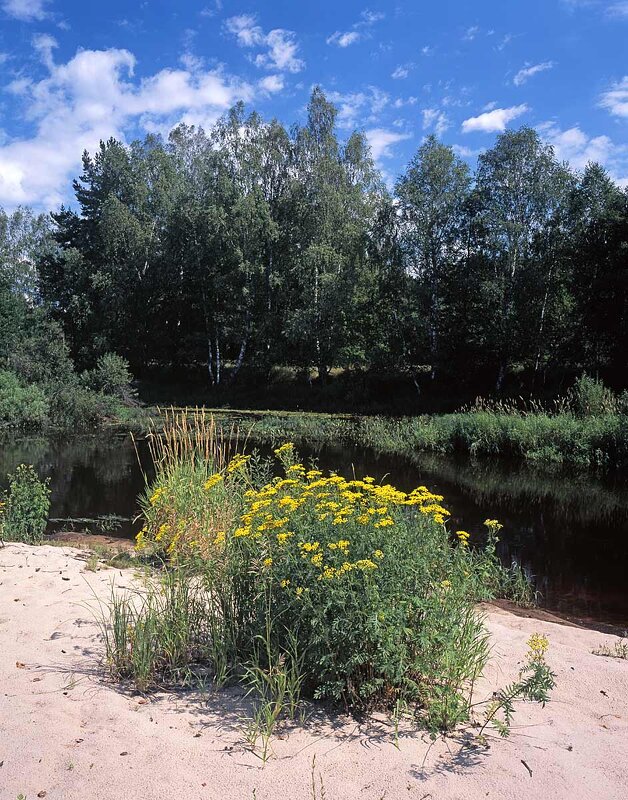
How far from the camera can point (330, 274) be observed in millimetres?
30516

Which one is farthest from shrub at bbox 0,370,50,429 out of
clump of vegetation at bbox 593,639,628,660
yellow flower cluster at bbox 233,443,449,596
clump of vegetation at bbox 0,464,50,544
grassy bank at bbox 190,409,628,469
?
clump of vegetation at bbox 593,639,628,660

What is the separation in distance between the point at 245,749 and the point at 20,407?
2194cm

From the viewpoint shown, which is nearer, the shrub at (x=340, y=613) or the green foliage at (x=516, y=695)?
the green foliage at (x=516, y=695)

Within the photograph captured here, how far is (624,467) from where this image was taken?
1561cm

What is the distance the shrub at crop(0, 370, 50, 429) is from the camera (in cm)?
2228

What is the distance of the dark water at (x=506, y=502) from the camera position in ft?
26.9

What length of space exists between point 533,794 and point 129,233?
37265mm

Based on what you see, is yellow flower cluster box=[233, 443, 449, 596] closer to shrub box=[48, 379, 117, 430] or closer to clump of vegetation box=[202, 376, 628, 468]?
clump of vegetation box=[202, 376, 628, 468]

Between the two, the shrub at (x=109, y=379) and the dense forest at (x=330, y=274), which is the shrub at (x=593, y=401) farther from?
the shrub at (x=109, y=379)

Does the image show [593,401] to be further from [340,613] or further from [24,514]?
[340,613]

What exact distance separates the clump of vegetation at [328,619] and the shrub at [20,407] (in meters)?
19.9

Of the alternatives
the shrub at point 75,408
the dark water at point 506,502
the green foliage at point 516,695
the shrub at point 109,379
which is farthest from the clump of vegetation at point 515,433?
the green foliage at point 516,695

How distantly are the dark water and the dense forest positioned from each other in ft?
33.1

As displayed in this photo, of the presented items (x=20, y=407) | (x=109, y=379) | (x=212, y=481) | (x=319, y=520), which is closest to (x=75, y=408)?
(x=20, y=407)
